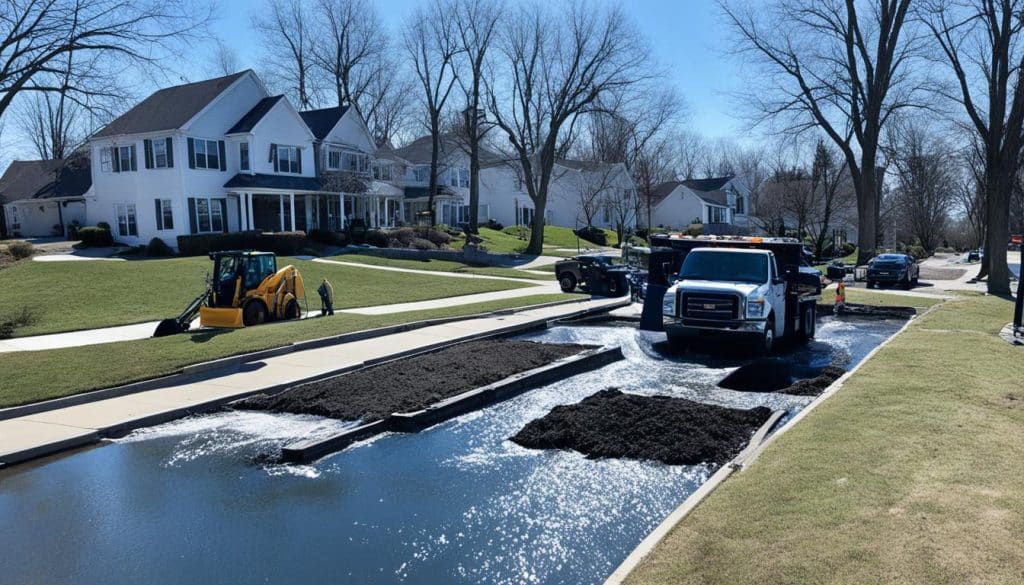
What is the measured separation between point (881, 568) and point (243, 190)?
40.7 m

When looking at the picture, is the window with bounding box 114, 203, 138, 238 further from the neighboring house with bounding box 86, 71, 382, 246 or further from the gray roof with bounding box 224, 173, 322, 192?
the gray roof with bounding box 224, 173, 322, 192

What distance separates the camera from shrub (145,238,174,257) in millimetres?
37281

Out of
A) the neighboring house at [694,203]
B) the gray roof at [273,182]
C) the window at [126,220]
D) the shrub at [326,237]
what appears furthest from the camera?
the neighboring house at [694,203]

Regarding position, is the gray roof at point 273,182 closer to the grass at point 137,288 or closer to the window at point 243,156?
the window at point 243,156

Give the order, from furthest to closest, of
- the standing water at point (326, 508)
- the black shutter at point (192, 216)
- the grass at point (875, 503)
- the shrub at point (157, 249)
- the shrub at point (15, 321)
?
the black shutter at point (192, 216) → the shrub at point (157, 249) → the shrub at point (15, 321) → the standing water at point (326, 508) → the grass at point (875, 503)

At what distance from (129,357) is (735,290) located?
37.7 ft

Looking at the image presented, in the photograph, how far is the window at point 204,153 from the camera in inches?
1580

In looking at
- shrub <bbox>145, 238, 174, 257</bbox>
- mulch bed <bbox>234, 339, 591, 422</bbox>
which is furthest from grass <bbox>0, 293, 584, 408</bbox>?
shrub <bbox>145, 238, 174, 257</bbox>

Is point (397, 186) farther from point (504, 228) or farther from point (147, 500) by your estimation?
point (147, 500)

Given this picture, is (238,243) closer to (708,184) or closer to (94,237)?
(94,237)

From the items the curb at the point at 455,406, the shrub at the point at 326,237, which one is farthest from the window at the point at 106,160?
the curb at the point at 455,406

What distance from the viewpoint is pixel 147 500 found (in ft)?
25.6

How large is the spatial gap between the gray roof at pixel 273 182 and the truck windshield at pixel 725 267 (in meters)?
31.2

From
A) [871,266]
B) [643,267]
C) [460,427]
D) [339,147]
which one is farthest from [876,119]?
[460,427]
